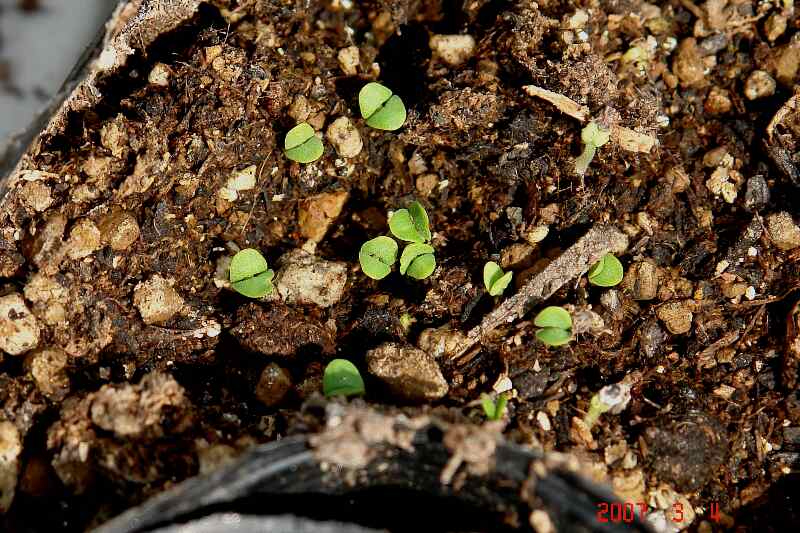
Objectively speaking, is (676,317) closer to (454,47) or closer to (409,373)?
(409,373)

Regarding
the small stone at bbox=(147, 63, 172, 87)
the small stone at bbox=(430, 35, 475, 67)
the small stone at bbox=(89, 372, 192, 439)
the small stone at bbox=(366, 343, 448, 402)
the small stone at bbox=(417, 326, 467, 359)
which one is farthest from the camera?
the small stone at bbox=(430, 35, 475, 67)

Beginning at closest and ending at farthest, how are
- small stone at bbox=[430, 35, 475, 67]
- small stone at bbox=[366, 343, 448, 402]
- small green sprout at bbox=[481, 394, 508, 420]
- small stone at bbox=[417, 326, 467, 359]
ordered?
small green sprout at bbox=[481, 394, 508, 420]
small stone at bbox=[366, 343, 448, 402]
small stone at bbox=[417, 326, 467, 359]
small stone at bbox=[430, 35, 475, 67]

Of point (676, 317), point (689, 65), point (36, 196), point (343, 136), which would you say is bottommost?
Answer: point (676, 317)

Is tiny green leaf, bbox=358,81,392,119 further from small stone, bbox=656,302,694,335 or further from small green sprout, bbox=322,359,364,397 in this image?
small stone, bbox=656,302,694,335

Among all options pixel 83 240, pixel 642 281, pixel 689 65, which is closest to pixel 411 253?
pixel 642 281

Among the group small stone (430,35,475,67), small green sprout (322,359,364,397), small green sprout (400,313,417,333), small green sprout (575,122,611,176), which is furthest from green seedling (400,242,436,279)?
small stone (430,35,475,67)

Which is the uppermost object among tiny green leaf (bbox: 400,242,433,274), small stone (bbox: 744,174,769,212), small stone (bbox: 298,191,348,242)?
small stone (bbox: 298,191,348,242)

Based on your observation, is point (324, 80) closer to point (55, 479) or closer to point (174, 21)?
point (174, 21)
